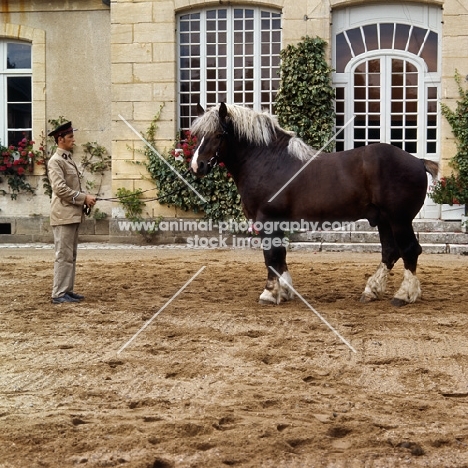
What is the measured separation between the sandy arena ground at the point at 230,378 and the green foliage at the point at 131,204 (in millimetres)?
4836

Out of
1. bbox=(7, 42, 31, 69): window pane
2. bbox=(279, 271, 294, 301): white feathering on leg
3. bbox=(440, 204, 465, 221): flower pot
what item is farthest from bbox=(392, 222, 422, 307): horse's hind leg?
bbox=(7, 42, 31, 69): window pane

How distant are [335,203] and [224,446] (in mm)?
4179

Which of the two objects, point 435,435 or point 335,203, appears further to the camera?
point 335,203

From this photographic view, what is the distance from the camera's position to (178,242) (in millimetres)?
13492

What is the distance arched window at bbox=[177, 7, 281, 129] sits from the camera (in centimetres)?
1375

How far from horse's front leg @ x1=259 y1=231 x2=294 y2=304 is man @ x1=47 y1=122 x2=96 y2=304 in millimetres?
1781

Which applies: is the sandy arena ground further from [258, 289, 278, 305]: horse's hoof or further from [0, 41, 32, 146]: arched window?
[0, 41, 32, 146]: arched window

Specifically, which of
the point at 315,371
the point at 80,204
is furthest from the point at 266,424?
the point at 80,204

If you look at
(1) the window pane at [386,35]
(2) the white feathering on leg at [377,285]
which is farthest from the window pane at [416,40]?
(2) the white feathering on leg at [377,285]

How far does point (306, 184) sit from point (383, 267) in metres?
1.16

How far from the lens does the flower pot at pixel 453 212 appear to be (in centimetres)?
1288

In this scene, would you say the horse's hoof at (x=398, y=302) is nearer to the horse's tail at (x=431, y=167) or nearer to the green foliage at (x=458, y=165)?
the horse's tail at (x=431, y=167)

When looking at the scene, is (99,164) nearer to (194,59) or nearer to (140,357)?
(194,59)

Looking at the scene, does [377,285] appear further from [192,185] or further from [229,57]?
[229,57]
